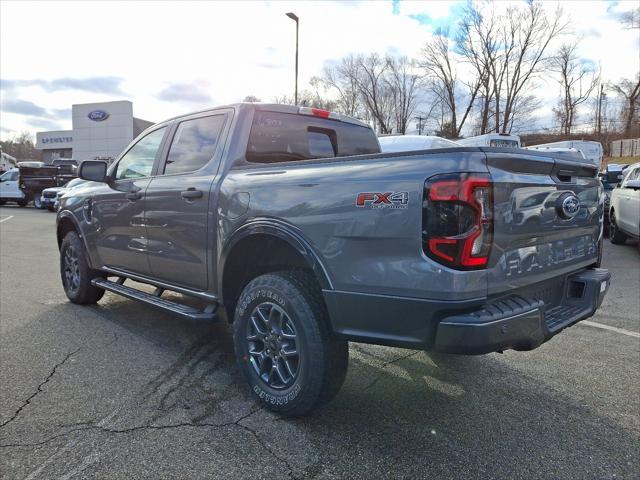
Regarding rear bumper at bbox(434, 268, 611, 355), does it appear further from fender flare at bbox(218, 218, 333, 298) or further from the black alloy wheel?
the black alloy wheel

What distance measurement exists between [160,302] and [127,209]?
3.17 feet

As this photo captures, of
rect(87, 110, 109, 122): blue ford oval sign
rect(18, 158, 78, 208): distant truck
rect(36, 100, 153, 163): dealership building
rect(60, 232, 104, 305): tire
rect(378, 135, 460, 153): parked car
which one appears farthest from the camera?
rect(87, 110, 109, 122): blue ford oval sign

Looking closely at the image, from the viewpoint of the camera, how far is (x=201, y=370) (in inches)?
144

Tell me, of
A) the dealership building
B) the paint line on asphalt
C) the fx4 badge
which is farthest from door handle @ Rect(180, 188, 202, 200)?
the dealership building

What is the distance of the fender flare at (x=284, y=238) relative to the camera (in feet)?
8.64

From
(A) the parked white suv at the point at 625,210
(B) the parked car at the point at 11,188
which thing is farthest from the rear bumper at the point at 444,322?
(B) the parked car at the point at 11,188

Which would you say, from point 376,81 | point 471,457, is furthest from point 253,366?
point 376,81

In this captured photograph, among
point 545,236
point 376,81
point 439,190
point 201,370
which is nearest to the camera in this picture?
point 439,190

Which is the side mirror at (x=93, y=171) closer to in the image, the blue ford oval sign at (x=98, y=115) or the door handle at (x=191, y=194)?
the door handle at (x=191, y=194)

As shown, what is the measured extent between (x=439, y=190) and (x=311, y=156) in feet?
6.24

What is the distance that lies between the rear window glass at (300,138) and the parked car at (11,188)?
2327 cm

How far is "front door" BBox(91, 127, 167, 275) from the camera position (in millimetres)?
4191

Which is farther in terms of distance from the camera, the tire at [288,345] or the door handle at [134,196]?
the door handle at [134,196]

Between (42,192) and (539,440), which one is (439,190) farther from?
(42,192)
